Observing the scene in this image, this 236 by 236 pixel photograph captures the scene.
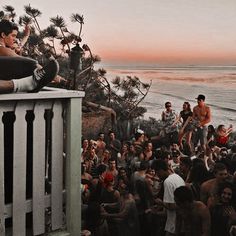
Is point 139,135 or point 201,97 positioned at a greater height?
point 201,97

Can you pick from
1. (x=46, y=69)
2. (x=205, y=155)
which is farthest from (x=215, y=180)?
(x=46, y=69)

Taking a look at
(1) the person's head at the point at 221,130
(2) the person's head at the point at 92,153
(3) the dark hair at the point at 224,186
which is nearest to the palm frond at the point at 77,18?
(2) the person's head at the point at 92,153

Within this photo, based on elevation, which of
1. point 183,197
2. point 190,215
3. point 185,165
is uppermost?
point 185,165

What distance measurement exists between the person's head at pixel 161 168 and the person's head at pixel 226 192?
16.3 inches

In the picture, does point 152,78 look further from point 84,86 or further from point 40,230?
point 40,230

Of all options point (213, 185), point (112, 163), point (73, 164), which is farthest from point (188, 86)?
point (73, 164)

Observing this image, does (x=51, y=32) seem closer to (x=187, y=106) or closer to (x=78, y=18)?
(x=78, y=18)

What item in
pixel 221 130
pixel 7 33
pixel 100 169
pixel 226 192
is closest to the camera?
pixel 7 33

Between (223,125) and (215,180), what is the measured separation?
0.39 meters

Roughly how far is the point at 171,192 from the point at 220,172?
38cm

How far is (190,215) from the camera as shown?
10.4 feet

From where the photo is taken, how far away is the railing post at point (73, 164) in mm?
2611

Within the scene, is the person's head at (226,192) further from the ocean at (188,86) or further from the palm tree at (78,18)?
the palm tree at (78,18)

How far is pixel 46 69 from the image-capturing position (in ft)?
8.07
